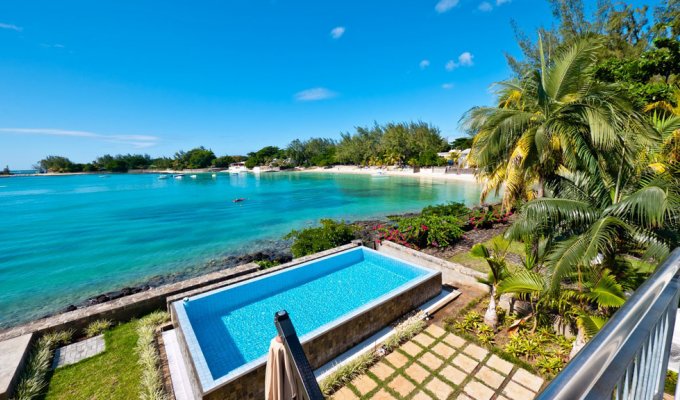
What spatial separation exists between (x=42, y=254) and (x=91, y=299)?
387 inches

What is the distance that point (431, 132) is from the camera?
64562 mm

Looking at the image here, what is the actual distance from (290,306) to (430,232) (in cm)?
598

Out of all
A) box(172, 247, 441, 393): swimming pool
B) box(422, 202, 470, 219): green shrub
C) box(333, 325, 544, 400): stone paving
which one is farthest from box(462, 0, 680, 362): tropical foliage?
box(422, 202, 470, 219): green shrub

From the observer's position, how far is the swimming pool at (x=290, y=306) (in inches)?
201

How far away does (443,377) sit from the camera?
4352 mm

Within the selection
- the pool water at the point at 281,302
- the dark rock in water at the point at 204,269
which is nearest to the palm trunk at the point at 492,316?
the pool water at the point at 281,302

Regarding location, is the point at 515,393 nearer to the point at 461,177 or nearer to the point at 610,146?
the point at 610,146

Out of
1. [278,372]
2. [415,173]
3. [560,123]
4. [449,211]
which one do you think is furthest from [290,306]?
[415,173]

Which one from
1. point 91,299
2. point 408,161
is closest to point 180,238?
point 91,299

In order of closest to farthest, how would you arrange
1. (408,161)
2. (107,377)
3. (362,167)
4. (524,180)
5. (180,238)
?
(107,377), (524,180), (180,238), (408,161), (362,167)

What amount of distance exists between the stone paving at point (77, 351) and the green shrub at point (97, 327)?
0.17 meters

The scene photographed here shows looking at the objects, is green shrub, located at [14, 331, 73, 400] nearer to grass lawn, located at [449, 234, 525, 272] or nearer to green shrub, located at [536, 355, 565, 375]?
green shrub, located at [536, 355, 565, 375]

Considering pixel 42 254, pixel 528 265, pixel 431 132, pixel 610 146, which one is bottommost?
pixel 42 254

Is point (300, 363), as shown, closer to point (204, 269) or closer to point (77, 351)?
point (77, 351)
